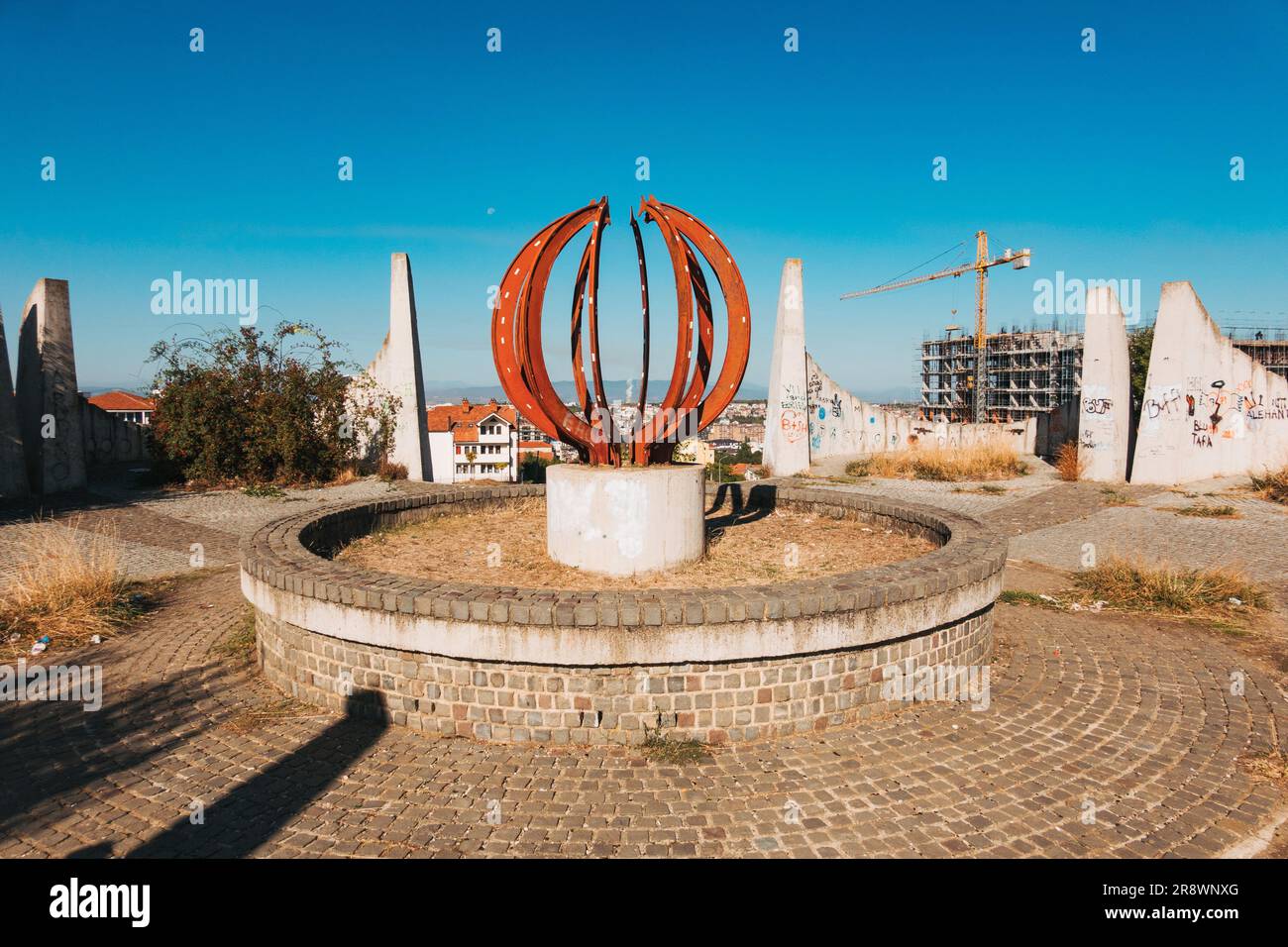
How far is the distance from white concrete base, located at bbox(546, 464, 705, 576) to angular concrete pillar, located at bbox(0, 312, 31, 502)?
1494 centimetres

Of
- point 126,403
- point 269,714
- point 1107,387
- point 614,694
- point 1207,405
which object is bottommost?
point 269,714

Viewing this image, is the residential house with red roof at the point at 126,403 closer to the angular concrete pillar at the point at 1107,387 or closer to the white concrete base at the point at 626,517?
the white concrete base at the point at 626,517

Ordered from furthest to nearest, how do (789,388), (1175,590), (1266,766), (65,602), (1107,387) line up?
(789,388), (1107,387), (1175,590), (65,602), (1266,766)

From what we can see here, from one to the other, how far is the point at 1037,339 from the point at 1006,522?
6889 centimetres

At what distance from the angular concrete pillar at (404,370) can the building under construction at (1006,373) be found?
55.4 metres

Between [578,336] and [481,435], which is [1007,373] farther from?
[578,336]

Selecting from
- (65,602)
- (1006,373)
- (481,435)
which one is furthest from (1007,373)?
(65,602)

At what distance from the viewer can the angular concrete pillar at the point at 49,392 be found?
16.3 meters

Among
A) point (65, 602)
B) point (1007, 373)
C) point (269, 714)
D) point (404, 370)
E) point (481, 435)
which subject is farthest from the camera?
point (1007, 373)

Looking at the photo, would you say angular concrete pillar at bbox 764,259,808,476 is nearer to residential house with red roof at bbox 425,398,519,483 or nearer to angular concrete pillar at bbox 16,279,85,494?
Answer: angular concrete pillar at bbox 16,279,85,494

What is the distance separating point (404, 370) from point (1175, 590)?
1751 cm

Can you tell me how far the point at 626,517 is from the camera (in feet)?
23.7

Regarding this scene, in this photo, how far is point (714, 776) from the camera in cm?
473
